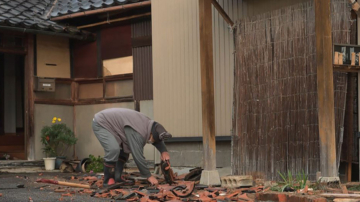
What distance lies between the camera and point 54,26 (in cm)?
1362

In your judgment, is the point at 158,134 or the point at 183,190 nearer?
the point at 183,190

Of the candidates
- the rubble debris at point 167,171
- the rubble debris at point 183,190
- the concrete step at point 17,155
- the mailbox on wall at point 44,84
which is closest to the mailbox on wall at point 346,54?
the rubble debris at point 183,190

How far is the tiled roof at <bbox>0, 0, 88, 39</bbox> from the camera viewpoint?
12.9 meters

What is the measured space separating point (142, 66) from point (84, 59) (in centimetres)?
215

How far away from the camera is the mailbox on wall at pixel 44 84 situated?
13.8 meters

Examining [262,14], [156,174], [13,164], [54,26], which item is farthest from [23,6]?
[262,14]

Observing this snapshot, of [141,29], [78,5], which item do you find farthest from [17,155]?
[141,29]

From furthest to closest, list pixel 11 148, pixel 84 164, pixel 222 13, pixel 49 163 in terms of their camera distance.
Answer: pixel 11 148 < pixel 49 163 < pixel 84 164 < pixel 222 13

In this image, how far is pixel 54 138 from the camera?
1348 centimetres

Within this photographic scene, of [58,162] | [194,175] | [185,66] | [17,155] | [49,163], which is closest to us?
[194,175]

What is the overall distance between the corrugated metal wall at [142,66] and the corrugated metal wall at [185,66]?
1.59 meters

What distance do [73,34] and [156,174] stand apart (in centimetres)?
467

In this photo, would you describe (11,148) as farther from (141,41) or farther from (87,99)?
(141,41)

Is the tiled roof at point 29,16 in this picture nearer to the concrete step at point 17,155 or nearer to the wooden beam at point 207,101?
→ the concrete step at point 17,155
